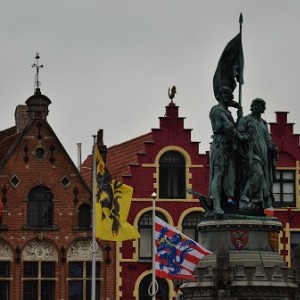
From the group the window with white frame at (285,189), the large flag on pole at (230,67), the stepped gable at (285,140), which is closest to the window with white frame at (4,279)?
the window with white frame at (285,189)

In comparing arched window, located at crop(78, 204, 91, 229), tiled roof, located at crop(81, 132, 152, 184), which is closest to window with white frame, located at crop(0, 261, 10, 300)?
arched window, located at crop(78, 204, 91, 229)

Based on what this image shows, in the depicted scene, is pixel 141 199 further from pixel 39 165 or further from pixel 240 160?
pixel 240 160

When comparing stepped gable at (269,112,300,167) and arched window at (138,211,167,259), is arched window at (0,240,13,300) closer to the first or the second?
arched window at (138,211,167,259)

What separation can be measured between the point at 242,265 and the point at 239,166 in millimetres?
2266

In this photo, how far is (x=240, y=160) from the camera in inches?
1160

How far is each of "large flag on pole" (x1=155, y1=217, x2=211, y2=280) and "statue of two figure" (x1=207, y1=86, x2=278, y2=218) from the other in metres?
10.9

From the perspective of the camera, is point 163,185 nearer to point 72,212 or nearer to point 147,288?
point 72,212

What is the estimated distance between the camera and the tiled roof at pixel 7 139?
6619 cm

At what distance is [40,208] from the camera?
6319cm

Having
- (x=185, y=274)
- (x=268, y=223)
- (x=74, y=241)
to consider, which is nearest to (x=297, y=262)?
(x=268, y=223)

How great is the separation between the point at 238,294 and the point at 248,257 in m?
0.87

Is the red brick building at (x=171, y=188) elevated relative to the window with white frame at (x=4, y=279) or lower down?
elevated

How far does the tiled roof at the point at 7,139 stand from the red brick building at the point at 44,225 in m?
2.31

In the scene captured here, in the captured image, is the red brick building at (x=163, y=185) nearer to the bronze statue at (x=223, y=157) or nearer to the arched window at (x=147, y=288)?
the arched window at (x=147, y=288)
